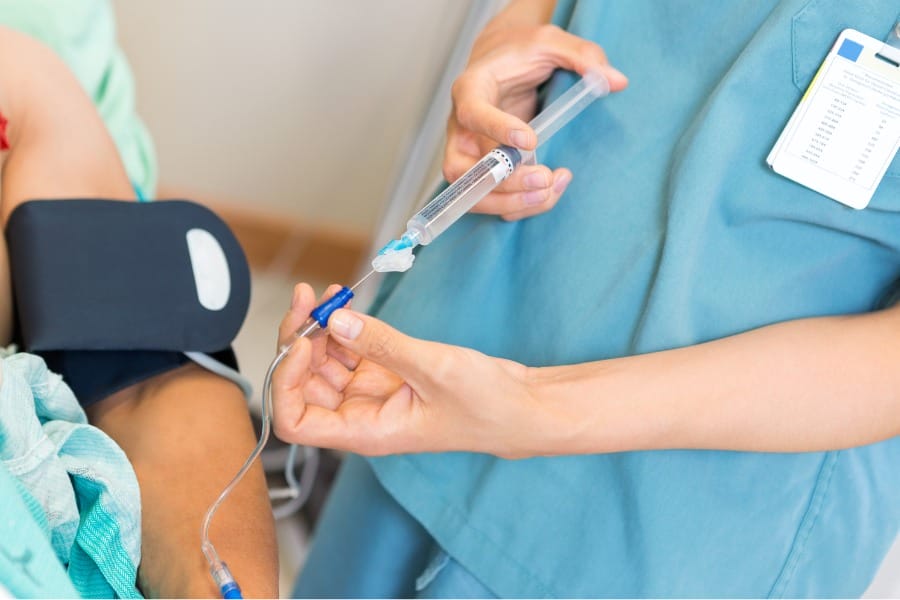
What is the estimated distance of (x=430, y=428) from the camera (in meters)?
0.73

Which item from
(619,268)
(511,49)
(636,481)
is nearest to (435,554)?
(636,481)

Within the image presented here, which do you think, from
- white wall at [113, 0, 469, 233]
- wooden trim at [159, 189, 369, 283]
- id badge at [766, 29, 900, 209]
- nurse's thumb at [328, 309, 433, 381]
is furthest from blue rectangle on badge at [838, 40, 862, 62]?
wooden trim at [159, 189, 369, 283]

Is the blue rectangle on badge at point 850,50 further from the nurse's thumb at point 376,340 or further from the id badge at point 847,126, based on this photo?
the nurse's thumb at point 376,340

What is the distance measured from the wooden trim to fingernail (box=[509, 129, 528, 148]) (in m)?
1.44

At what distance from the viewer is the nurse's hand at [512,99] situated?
2.75 ft

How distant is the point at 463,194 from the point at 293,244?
1.52m

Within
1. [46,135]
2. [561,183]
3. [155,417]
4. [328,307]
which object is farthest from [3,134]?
[561,183]

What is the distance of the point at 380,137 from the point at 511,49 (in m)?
1.24

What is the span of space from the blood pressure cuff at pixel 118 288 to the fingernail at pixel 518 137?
314mm

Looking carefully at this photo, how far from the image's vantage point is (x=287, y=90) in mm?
2055

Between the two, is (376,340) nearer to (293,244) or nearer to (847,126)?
(847,126)

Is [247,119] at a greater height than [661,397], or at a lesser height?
lesser

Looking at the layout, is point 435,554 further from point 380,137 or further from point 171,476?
point 380,137

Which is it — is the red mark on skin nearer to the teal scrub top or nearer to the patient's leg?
the patient's leg
